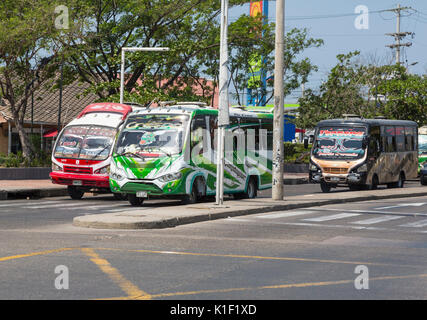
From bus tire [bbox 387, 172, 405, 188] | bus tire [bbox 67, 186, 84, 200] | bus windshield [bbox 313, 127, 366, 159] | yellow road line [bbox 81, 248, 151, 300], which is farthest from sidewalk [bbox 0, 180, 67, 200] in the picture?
bus tire [bbox 387, 172, 405, 188]

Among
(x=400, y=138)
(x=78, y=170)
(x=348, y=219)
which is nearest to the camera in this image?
(x=348, y=219)

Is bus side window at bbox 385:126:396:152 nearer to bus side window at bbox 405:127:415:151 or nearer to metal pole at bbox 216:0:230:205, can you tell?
bus side window at bbox 405:127:415:151

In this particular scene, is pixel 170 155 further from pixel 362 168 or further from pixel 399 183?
pixel 399 183

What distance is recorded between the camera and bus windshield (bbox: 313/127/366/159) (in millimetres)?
31816

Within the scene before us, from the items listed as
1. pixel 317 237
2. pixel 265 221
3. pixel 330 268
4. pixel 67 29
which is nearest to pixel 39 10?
pixel 67 29

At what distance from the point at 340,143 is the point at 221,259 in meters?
21.8

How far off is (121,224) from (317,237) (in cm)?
383

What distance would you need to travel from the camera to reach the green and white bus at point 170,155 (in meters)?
20.9

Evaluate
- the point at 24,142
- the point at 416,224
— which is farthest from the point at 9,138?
the point at 416,224

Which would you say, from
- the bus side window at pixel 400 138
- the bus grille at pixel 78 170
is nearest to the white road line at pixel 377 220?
the bus grille at pixel 78 170

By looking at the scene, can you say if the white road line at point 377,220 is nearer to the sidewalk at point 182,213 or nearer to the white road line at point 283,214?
the white road line at point 283,214

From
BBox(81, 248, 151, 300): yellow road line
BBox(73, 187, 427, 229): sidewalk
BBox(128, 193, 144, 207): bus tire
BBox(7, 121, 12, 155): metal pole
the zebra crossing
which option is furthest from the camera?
BBox(7, 121, 12, 155): metal pole

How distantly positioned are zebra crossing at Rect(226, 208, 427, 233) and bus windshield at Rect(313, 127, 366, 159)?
1112cm

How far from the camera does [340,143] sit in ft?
105
